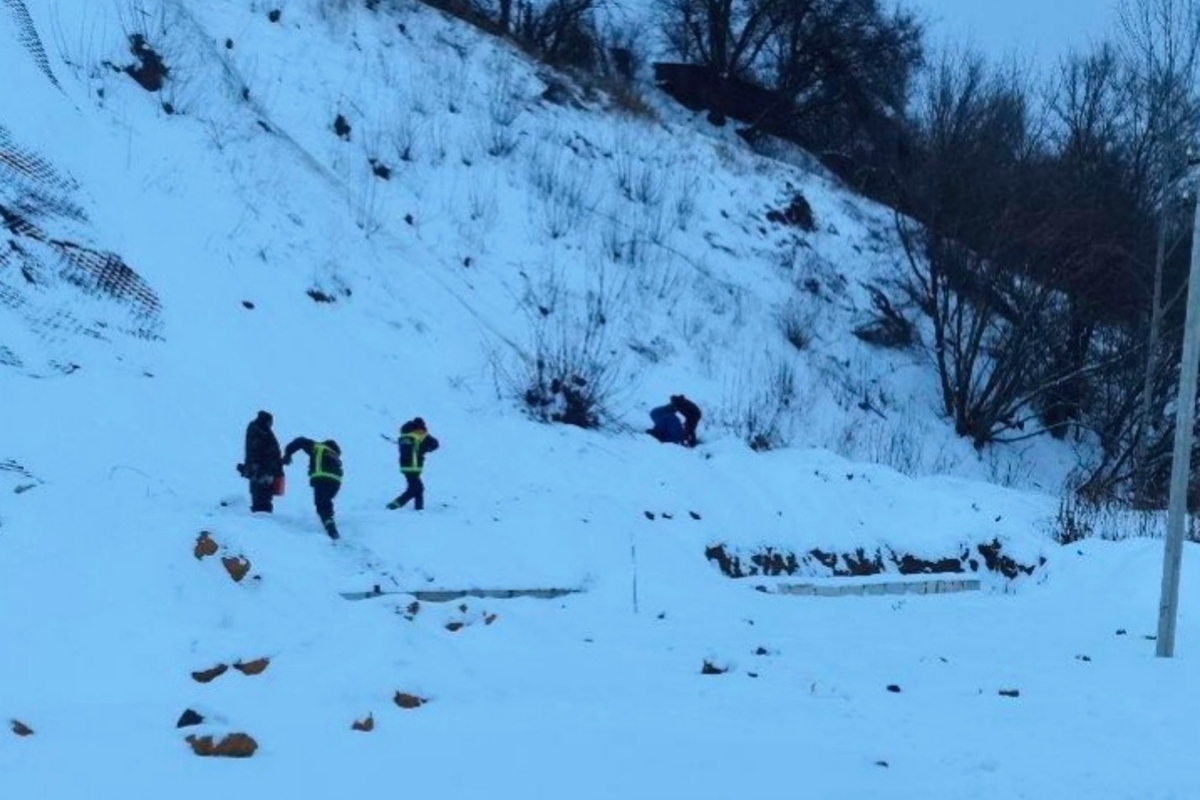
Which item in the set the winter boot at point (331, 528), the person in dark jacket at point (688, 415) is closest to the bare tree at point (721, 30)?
the person in dark jacket at point (688, 415)

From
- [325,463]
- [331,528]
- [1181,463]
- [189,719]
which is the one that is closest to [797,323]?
[325,463]

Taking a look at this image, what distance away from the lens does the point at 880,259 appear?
26719mm

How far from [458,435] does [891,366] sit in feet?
38.9

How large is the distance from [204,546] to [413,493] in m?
4.57

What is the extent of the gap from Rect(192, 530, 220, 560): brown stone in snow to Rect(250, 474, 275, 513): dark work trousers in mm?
3204

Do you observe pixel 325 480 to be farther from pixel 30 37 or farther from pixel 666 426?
pixel 30 37

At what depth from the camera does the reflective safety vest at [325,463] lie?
10.9m

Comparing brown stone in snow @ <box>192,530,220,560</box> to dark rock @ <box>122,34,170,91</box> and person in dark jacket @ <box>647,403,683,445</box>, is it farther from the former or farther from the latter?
dark rock @ <box>122,34,170,91</box>

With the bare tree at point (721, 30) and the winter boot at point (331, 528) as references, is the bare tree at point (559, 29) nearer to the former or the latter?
the bare tree at point (721, 30)

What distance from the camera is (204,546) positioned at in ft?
25.6

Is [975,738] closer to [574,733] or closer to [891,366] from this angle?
[574,733]

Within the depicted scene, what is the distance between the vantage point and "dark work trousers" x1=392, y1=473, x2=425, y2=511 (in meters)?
12.3

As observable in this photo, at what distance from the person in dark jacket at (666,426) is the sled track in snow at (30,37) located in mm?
8448

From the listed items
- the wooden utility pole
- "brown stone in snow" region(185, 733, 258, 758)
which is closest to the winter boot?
"brown stone in snow" region(185, 733, 258, 758)
